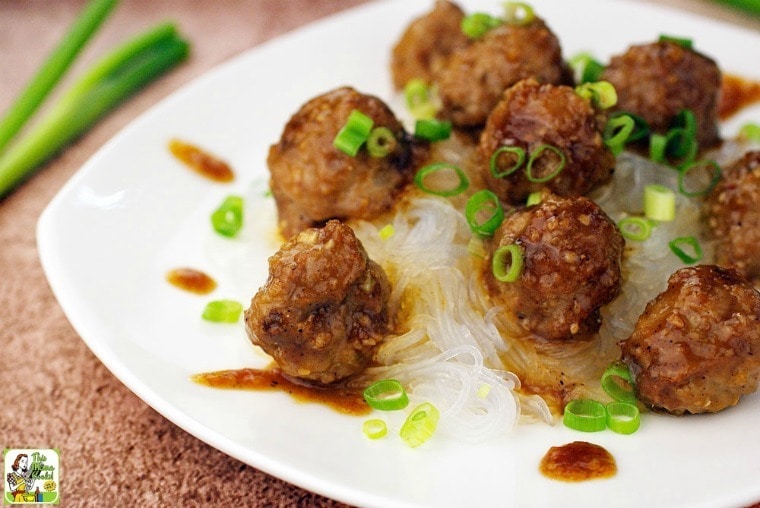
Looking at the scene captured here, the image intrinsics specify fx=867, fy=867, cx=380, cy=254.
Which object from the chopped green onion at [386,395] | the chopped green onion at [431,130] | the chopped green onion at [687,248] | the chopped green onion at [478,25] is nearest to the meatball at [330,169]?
the chopped green onion at [431,130]

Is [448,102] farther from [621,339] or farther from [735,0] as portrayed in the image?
[735,0]

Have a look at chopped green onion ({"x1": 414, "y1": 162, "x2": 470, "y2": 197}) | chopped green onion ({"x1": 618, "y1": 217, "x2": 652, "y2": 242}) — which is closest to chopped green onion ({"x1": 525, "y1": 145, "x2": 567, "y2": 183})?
chopped green onion ({"x1": 414, "y1": 162, "x2": 470, "y2": 197})

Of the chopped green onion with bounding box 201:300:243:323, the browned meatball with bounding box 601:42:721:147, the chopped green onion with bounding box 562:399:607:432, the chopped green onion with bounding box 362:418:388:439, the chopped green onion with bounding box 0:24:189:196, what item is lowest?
the chopped green onion with bounding box 0:24:189:196

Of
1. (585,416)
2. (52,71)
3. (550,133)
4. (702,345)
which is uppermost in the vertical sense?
(550,133)

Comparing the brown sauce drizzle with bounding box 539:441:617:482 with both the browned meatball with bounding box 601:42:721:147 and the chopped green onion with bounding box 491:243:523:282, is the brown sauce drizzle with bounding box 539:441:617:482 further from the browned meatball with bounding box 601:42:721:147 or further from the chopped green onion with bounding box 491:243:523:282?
the browned meatball with bounding box 601:42:721:147

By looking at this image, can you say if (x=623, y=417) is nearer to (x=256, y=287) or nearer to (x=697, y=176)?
(x=697, y=176)

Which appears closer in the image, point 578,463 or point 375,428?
point 578,463

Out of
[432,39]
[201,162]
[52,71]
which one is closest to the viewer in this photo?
[201,162]

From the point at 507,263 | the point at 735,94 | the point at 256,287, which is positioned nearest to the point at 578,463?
the point at 507,263
